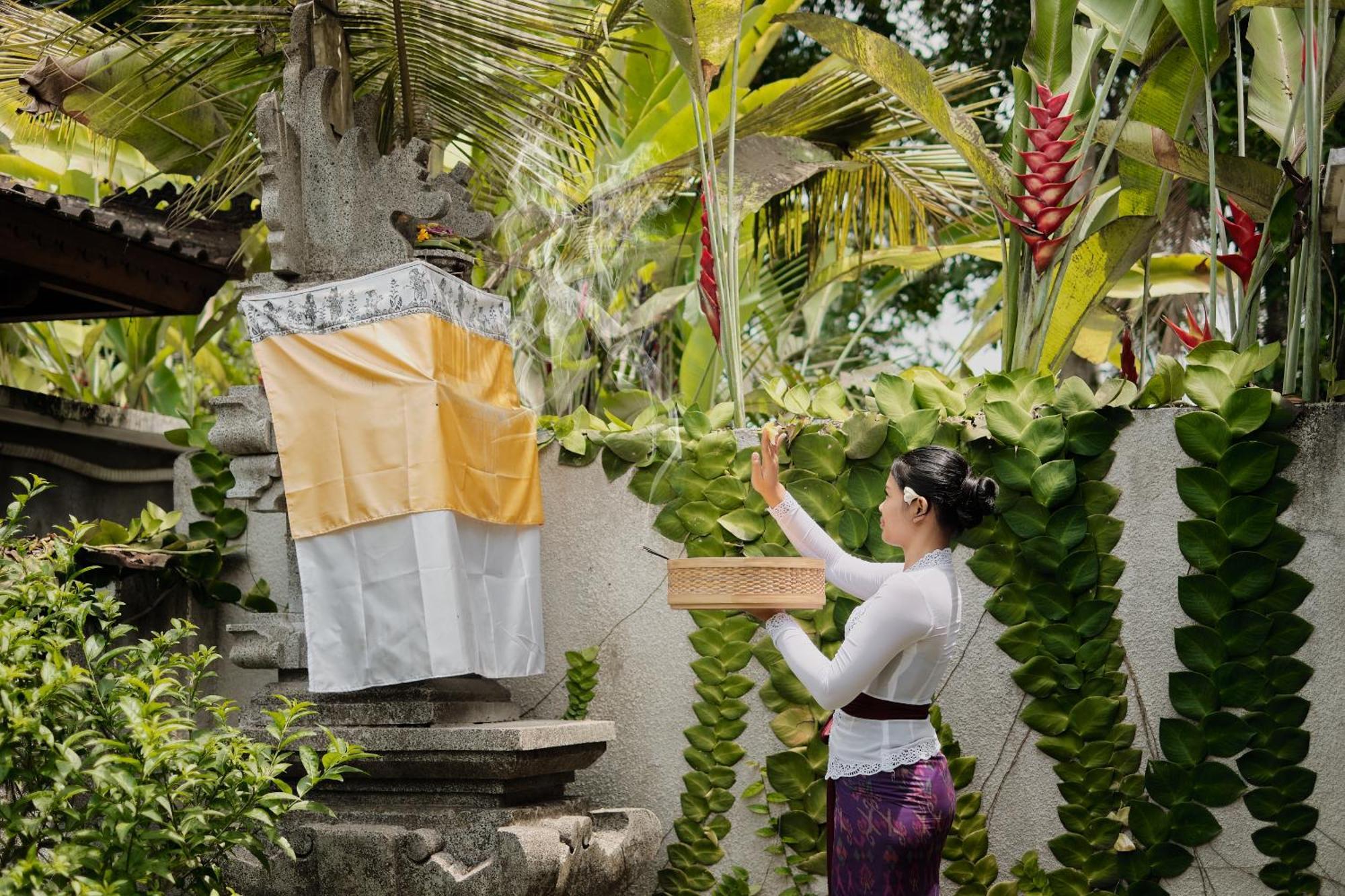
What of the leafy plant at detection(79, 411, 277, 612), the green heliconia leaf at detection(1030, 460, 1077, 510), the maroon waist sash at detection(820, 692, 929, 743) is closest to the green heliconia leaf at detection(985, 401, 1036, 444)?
the green heliconia leaf at detection(1030, 460, 1077, 510)

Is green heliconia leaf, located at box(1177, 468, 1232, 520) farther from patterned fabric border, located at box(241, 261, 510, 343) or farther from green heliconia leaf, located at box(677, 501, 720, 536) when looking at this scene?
patterned fabric border, located at box(241, 261, 510, 343)

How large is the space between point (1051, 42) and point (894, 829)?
10.3 feet

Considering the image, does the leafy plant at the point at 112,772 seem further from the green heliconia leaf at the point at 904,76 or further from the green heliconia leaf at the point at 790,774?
the green heliconia leaf at the point at 904,76

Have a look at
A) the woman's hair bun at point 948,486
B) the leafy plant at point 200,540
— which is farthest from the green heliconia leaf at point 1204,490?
the leafy plant at point 200,540

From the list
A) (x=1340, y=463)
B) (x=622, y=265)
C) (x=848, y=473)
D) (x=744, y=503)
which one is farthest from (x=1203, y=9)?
(x=622, y=265)

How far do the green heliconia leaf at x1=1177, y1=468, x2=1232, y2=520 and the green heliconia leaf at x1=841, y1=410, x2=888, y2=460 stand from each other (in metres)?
0.93

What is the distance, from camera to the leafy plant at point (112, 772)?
2.51 m

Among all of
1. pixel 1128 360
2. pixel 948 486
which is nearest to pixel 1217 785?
pixel 948 486

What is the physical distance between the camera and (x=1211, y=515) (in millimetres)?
3930

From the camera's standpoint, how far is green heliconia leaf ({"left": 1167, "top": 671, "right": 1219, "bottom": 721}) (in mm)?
3895

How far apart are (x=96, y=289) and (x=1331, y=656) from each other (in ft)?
16.6

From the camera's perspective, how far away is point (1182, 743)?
392cm

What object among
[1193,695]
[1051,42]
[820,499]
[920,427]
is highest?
[1051,42]

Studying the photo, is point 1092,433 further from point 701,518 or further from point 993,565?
point 701,518
